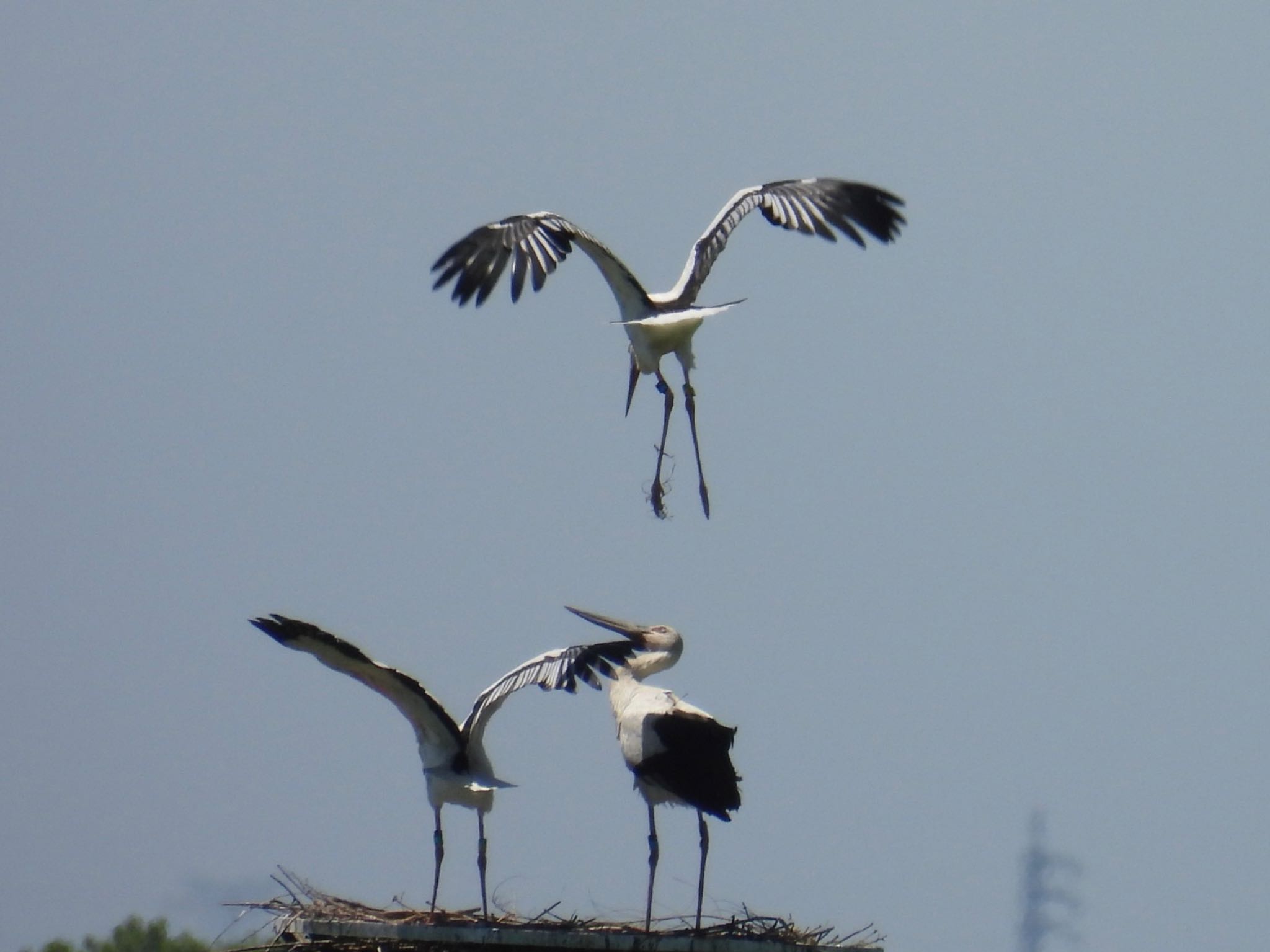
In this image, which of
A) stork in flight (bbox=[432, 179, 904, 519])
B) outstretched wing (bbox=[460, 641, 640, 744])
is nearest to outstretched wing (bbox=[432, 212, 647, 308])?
stork in flight (bbox=[432, 179, 904, 519])

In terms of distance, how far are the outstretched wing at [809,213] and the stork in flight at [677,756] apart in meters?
2.77

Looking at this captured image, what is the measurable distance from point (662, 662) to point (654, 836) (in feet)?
3.10

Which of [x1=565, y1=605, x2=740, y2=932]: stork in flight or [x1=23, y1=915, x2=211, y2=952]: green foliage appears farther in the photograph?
[x1=23, y1=915, x2=211, y2=952]: green foliage

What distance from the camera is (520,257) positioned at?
11703 millimetres

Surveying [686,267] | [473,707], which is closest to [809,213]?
[686,267]

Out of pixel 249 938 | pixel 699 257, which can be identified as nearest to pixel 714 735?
pixel 249 938

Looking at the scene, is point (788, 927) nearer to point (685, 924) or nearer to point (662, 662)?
point (685, 924)

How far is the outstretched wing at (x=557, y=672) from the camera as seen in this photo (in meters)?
10.5

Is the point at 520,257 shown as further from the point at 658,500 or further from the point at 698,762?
the point at 698,762

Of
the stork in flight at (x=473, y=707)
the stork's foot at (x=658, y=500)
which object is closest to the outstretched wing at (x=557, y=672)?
the stork in flight at (x=473, y=707)

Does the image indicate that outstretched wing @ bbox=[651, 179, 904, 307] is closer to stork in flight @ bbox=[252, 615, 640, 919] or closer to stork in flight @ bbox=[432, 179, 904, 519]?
stork in flight @ bbox=[432, 179, 904, 519]

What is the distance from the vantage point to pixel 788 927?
32.5ft

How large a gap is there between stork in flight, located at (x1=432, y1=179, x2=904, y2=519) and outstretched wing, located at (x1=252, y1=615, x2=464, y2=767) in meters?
1.84

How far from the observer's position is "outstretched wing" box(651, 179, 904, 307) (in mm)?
12797
